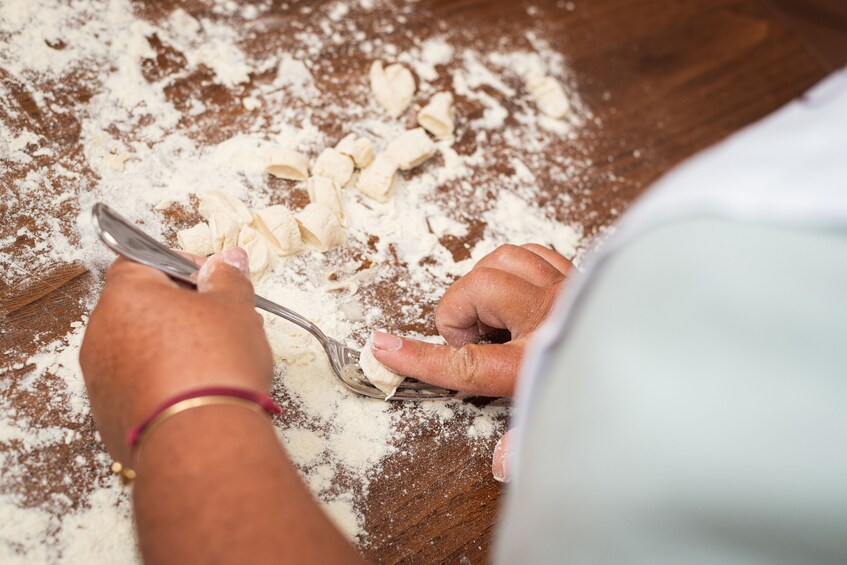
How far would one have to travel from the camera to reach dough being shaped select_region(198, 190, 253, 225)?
31.1 inches

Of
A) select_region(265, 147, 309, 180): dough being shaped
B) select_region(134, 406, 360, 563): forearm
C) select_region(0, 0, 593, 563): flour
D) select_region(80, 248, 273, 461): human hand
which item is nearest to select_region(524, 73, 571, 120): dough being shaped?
select_region(0, 0, 593, 563): flour

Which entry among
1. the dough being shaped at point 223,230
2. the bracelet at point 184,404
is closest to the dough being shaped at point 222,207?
the dough being shaped at point 223,230

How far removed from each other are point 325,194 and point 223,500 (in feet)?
1.53

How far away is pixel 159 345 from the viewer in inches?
20.4

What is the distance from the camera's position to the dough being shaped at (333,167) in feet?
2.83

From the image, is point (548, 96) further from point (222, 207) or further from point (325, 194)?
point (222, 207)

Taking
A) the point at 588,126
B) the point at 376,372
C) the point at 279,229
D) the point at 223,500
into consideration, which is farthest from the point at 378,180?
the point at 223,500

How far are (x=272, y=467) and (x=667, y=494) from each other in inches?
11.5

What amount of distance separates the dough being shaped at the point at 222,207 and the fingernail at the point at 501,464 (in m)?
0.40

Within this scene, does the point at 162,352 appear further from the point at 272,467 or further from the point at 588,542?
the point at 588,542

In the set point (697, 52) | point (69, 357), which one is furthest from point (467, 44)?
point (69, 357)

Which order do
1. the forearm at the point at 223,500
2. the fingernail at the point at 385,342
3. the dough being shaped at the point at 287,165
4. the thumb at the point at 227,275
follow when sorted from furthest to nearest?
the dough being shaped at the point at 287,165 → the fingernail at the point at 385,342 → the thumb at the point at 227,275 → the forearm at the point at 223,500

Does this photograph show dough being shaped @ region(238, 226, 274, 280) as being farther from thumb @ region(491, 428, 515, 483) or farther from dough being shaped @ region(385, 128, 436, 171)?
thumb @ region(491, 428, 515, 483)

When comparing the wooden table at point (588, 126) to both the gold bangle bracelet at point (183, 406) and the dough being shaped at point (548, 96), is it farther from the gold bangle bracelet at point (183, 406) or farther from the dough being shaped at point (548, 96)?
the gold bangle bracelet at point (183, 406)
